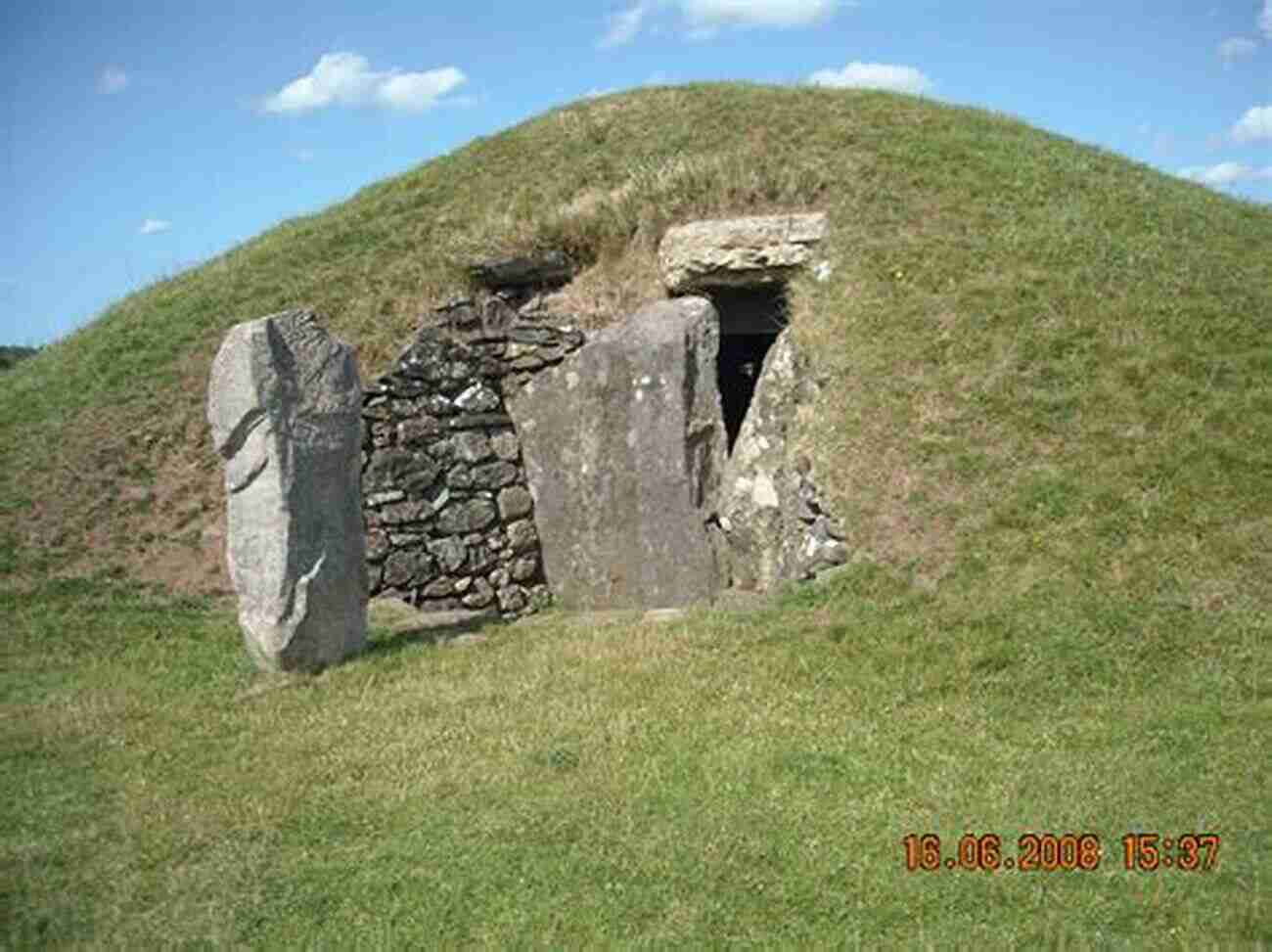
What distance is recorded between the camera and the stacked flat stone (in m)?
13.7

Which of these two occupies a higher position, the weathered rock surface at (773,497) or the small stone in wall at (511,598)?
the weathered rock surface at (773,497)

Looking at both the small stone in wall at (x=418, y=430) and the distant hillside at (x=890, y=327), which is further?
the small stone in wall at (x=418, y=430)

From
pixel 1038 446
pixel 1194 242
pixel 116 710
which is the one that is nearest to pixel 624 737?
pixel 116 710

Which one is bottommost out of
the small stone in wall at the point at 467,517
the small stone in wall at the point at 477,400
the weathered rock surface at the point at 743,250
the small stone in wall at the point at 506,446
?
the small stone in wall at the point at 467,517

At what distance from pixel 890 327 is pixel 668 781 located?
698cm

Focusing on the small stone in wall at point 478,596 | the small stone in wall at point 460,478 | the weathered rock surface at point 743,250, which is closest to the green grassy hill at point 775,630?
the weathered rock surface at point 743,250

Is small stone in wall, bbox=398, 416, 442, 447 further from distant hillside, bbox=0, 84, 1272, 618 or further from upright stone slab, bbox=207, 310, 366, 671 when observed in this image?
upright stone slab, bbox=207, 310, 366, 671

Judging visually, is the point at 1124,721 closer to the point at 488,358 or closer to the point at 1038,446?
the point at 1038,446

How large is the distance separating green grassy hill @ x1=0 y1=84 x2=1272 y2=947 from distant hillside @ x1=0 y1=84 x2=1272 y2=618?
0.17ft

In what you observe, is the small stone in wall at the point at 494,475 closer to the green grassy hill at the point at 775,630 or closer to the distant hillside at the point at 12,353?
the green grassy hill at the point at 775,630

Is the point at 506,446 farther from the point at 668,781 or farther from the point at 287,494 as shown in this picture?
the point at 668,781

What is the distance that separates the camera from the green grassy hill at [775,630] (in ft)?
20.7
